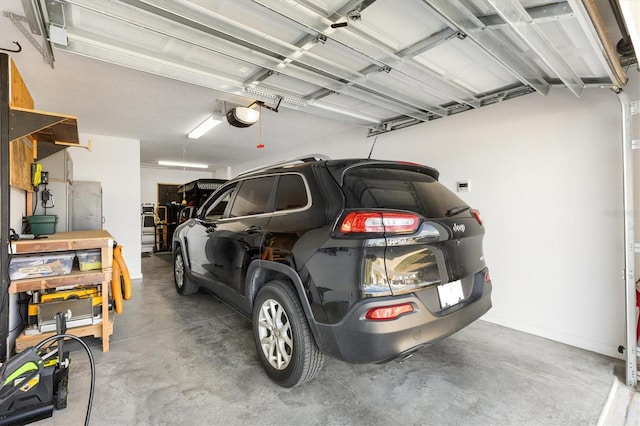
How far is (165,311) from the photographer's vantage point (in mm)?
3783

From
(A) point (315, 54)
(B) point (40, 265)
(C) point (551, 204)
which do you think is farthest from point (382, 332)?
(B) point (40, 265)

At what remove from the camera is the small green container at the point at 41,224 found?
283 cm

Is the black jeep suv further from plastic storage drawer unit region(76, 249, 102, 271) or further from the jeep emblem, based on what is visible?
plastic storage drawer unit region(76, 249, 102, 271)

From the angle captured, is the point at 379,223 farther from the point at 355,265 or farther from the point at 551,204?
the point at 551,204

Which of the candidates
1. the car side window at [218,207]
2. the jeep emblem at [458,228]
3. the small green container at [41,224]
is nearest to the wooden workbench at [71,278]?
the small green container at [41,224]

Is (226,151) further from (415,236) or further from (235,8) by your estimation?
(415,236)

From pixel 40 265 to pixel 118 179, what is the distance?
144 inches

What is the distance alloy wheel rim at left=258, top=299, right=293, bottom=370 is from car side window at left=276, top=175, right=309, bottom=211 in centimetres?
73

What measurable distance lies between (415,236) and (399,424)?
1.15 meters

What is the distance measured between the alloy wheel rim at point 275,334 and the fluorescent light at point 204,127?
3.18 metres

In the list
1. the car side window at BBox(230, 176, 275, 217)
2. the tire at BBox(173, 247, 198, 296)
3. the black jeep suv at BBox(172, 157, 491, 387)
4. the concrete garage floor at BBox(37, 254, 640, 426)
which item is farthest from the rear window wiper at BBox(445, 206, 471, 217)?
the tire at BBox(173, 247, 198, 296)

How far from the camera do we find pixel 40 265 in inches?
95.7

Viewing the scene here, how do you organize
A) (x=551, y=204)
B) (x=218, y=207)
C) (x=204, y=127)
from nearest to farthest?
(x=551, y=204)
(x=218, y=207)
(x=204, y=127)

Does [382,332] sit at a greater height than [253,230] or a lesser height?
lesser
